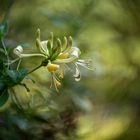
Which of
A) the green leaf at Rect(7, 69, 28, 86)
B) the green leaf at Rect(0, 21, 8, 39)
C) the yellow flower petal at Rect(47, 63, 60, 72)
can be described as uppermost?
the green leaf at Rect(0, 21, 8, 39)

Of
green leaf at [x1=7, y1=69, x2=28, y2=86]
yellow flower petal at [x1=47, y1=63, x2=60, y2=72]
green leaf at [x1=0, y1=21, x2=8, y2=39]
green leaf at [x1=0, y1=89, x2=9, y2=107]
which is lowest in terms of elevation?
green leaf at [x1=0, y1=89, x2=9, y2=107]

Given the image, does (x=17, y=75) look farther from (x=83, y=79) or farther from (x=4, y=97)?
(x=83, y=79)

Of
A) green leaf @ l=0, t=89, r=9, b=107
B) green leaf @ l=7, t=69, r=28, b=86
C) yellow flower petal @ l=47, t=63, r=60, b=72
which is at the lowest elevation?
green leaf @ l=0, t=89, r=9, b=107

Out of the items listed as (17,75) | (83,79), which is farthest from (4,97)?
(83,79)

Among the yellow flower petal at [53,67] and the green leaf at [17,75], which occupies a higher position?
the yellow flower petal at [53,67]

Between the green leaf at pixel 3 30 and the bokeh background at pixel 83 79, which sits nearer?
the green leaf at pixel 3 30

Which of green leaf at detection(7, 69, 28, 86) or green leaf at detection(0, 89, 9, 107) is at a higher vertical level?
green leaf at detection(7, 69, 28, 86)

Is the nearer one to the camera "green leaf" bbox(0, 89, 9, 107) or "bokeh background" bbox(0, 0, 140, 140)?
"green leaf" bbox(0, 89, 9, 107)

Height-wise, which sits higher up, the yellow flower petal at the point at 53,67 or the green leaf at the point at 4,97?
the yellow flower petal at the point at 53,67

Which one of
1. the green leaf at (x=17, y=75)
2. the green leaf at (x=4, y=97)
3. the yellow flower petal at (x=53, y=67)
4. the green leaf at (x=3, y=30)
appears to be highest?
the green leaf at (x=3, y=30)

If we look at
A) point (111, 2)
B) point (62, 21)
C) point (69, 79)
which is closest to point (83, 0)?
point (62, 21)
